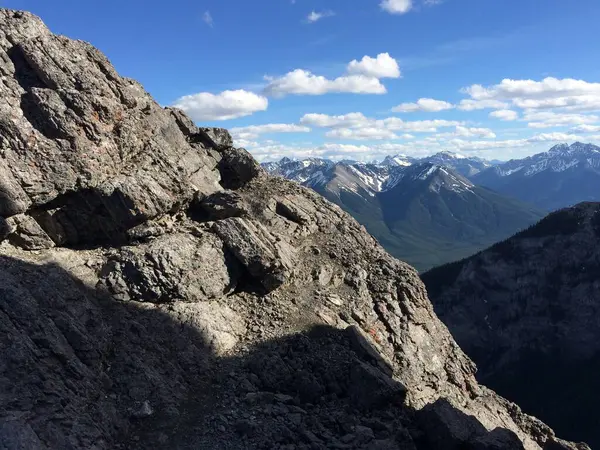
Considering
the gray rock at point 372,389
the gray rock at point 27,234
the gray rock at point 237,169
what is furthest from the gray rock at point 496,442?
the gray rock at point 237,169

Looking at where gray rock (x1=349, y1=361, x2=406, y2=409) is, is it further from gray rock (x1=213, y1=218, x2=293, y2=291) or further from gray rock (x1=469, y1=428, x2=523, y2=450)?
gray rock (x1=213, y1=218, x2=293, y2=291)

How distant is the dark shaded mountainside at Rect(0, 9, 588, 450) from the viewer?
2478cm

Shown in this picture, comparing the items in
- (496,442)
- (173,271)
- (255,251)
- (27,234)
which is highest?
(27,234)

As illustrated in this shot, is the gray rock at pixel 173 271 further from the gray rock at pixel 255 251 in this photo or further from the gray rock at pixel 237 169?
the gray rock at pixel 237 169

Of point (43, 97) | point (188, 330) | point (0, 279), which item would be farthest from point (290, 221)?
point (0, 279)

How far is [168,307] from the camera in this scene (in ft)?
106

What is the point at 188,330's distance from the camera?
31875 mm

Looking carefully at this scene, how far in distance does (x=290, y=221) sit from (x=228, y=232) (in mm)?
9625

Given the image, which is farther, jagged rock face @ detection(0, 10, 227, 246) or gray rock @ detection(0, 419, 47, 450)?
jagged rock face @ detection(0, 10, 227, 246)

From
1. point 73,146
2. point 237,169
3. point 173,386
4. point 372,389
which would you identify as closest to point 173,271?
point 173,386

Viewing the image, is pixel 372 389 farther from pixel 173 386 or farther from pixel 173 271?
pixel 173 271

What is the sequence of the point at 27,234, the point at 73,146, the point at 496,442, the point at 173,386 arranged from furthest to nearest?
the point at 73,146
the point at 27,234
the point at 496,442
the point at 173,386

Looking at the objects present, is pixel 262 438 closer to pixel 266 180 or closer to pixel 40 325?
pixel 40 325

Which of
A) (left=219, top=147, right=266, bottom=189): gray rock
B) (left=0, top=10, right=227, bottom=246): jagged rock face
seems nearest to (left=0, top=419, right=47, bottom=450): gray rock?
(left=0, top=10, right=227, bottom=246): jagged rock face
